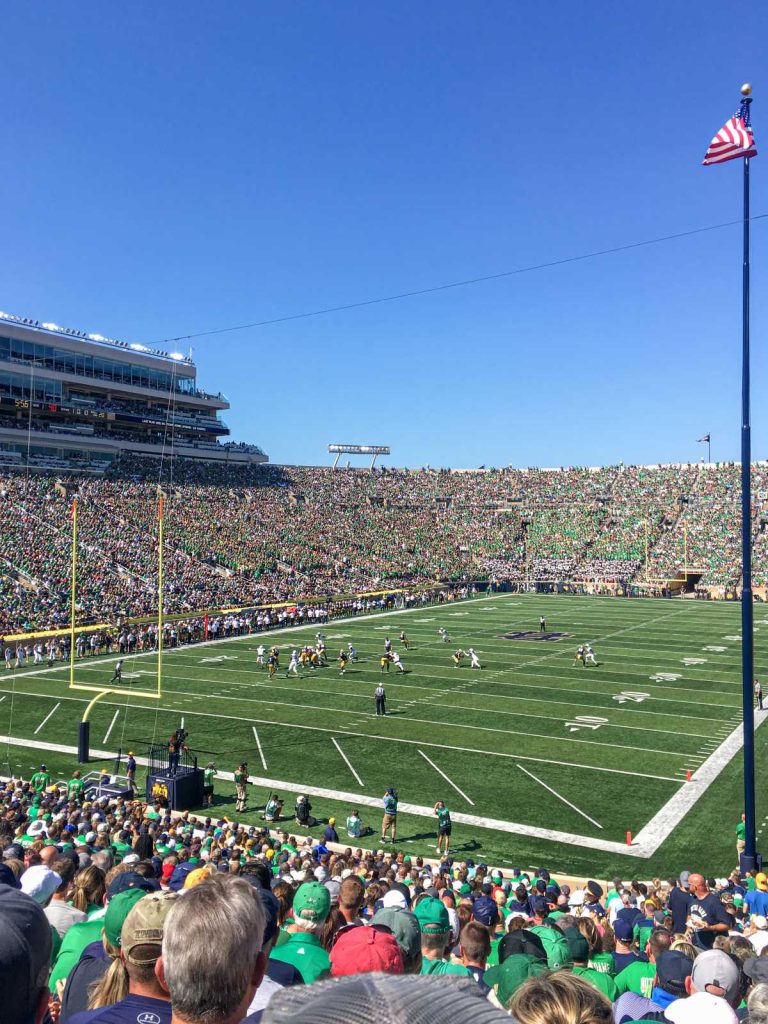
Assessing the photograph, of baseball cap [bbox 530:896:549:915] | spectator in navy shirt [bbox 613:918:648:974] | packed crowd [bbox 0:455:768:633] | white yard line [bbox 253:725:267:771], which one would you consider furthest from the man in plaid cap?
packed crowd [bbox 0:455:768:633]

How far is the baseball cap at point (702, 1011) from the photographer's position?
11.2 ft

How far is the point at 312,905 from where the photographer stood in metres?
5.23

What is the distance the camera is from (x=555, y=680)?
2755 cm

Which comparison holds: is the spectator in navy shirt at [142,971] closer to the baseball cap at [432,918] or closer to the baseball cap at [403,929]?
the baseball cap at [403,929]

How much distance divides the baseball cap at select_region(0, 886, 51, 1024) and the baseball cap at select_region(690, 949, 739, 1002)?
11.6 feet

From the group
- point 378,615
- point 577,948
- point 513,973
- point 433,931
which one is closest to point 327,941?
point 433,931

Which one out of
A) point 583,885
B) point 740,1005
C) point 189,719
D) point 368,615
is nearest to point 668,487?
point 368,615

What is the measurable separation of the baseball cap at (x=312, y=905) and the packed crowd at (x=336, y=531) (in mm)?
29408

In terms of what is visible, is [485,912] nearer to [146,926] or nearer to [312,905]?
[312,905]

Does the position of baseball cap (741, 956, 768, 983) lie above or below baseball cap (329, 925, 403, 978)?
below

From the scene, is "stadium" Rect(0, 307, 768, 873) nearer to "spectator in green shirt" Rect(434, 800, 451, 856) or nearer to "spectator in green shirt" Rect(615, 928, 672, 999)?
"spectator in green shirt" Rect(434, 800, 451, 856)

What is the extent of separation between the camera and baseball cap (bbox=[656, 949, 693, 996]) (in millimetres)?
4758

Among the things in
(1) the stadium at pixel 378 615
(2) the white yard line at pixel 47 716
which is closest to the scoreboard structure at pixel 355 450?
(1) the stadium at pixel 378 615

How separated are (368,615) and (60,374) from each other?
27.8 metres
